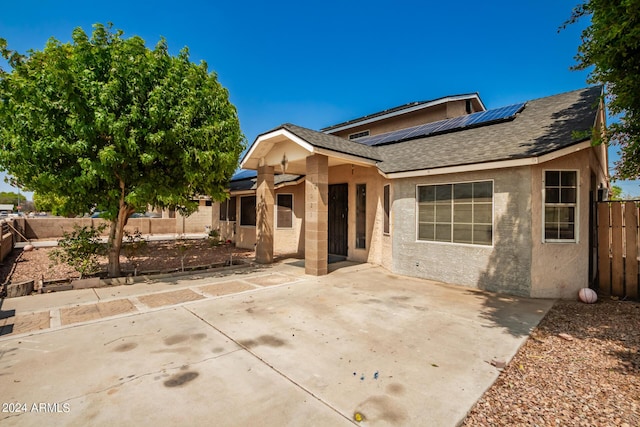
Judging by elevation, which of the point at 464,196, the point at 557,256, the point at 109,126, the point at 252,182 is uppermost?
the point at 109,126

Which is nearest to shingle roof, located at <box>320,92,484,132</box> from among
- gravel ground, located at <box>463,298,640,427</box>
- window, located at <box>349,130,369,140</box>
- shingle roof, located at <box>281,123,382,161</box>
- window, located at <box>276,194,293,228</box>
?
window, located at <box>349,130,369,140</box>

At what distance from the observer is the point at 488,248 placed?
7855mm

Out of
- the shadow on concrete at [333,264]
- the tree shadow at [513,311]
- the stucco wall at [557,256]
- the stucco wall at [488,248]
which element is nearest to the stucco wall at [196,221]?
the shadow on concrete at [333,264]

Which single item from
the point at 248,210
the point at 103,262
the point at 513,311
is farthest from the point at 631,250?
the point at 103,262

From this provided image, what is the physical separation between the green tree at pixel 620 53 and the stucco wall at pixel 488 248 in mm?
2004

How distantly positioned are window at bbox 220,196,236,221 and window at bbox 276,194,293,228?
412 centimetres

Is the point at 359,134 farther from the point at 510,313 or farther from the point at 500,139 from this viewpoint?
the point at 510,313

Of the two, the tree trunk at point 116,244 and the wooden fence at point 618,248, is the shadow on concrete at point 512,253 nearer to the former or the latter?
the wooden fence at point 618,248

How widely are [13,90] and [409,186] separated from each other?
1092 cm

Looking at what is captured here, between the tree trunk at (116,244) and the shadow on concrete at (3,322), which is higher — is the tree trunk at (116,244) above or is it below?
above

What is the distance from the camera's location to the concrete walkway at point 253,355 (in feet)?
9.85

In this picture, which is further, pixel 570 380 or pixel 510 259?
pixel 510 259

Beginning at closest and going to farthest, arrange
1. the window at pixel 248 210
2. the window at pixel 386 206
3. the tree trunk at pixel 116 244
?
the tree trunk at pixel 116 244
the window at pixel 386 206
the window at pixel 248 210

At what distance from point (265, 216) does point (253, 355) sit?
764 cm
